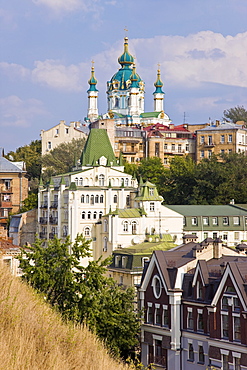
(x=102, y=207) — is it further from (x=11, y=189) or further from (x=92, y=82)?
(x=92, y=82)

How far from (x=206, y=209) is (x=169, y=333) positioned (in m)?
48.6

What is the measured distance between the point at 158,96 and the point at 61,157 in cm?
5449

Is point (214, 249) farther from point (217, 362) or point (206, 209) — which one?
point (206, 209)

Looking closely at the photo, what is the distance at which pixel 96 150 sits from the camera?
92375mm

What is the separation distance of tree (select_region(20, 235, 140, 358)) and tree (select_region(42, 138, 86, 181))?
7434cm

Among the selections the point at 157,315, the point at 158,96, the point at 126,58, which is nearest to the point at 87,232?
the point at 157,315

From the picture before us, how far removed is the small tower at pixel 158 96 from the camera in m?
168

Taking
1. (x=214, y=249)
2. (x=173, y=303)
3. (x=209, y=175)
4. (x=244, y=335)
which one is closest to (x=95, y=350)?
(x=244, y=335)

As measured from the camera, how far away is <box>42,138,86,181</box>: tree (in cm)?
11681

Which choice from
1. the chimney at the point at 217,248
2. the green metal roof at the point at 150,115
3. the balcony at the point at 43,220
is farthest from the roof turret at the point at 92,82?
the chimney at the point at 217,248

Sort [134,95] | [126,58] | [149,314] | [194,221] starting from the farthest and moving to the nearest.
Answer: [126,58] < [134,95] < [194,221] < [149,314]

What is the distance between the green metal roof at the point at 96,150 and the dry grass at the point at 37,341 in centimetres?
6520

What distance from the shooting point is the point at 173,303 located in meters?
39.3

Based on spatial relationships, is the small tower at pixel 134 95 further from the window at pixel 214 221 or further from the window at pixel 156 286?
the window at pixel 156 286
